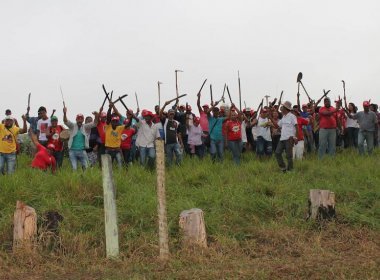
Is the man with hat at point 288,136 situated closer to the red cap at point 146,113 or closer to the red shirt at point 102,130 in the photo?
the red cap at point 146,113

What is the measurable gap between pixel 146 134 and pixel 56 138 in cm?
205

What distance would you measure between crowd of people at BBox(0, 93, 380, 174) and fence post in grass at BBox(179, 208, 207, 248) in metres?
4.55

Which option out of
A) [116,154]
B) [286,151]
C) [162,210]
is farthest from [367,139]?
[162,210]

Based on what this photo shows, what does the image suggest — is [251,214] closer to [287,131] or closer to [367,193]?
[367,193]

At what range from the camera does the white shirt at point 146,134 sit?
1227 cm

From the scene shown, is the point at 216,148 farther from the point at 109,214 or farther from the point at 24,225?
the point at 24,225

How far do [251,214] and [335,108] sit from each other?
18.4ft

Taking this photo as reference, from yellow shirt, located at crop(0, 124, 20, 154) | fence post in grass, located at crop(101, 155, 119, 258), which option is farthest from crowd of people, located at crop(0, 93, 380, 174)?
fence post in grass, located at crop(101, 155, 119, 258)

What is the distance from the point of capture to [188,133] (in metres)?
13.7

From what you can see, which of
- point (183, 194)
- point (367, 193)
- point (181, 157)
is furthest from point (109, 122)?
point (367, 193)

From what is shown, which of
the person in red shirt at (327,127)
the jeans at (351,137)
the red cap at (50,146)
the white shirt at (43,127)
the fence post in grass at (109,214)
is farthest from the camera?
the jeans at (351,137)

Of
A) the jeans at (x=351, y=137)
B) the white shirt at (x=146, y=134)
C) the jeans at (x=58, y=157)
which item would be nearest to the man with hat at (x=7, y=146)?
the jeans at (x=58, y=157)

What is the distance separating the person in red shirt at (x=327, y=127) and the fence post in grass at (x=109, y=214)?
24.3 ft

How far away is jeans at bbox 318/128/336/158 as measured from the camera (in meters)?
13.1
